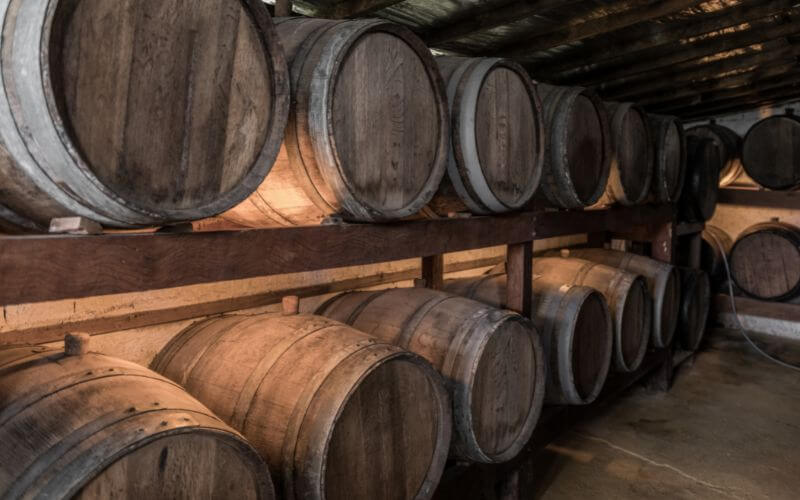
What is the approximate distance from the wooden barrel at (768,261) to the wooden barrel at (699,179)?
1798mm

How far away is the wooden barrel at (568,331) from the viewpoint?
145 inches

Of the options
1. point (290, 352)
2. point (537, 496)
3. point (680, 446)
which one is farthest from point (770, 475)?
point (290, 352)

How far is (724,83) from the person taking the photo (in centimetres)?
665

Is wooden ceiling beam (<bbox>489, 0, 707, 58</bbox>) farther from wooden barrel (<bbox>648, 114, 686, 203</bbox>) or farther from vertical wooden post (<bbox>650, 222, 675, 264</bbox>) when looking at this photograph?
vertical wooden post (<bbox>650, 222, 675, 264</bbox>)

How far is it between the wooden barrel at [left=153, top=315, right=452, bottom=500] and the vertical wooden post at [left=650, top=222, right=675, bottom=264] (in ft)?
13.2

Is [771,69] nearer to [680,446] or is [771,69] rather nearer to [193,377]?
→ [680,446]

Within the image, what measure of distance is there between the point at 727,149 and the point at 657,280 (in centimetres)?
406

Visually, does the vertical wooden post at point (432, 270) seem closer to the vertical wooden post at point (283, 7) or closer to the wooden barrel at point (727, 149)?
the vertical wooden post at point (283, 7)

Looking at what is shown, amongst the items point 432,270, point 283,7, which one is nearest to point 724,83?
point 432,270

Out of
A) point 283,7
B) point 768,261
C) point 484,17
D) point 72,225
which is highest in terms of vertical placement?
point 484,17

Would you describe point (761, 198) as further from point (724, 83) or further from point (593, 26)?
point (593, 26)

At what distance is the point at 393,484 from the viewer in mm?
2410

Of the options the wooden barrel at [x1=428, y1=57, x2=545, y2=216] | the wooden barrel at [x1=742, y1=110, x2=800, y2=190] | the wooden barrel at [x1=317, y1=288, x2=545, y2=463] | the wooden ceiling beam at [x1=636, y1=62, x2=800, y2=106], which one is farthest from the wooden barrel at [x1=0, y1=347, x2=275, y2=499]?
the wooden barrel at [x1=742, y1=110, x2=800, y2=190]

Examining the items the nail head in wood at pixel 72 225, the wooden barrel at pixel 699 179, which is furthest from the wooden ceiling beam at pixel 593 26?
the nail head in wood at pixel 72 225
